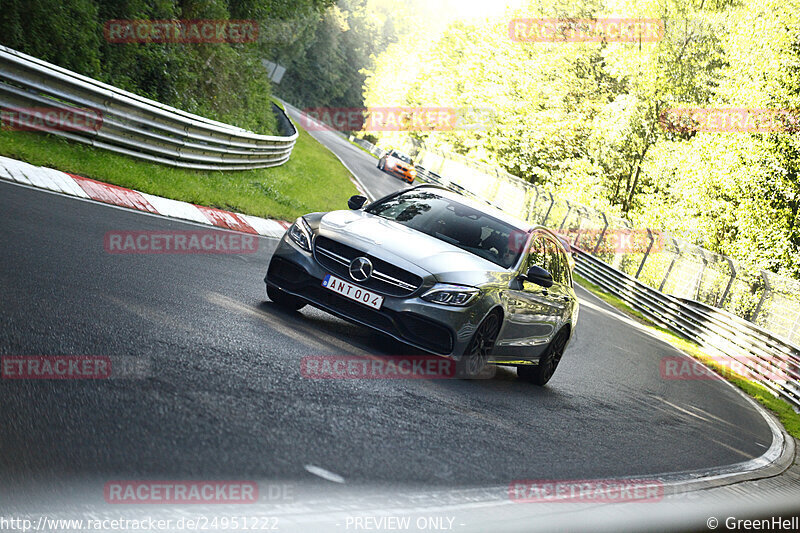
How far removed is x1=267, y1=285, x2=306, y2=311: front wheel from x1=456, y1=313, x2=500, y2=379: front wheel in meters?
1.75

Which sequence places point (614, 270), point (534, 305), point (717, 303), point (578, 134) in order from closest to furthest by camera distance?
point (534, 305), point (717, 303), point (614, 270), point (578, 134)

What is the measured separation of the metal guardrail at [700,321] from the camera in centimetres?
1798

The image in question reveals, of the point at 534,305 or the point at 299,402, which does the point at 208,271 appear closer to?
the point at 534,305

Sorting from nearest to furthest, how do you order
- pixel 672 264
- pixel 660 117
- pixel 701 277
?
pixel 701 277 → pixel 672 264 → pixel 660 117

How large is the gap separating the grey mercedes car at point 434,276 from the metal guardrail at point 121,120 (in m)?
6.13

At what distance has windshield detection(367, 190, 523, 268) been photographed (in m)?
8.49

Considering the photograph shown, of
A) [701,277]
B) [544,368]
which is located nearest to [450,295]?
[544,368]

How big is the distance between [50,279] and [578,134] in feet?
152

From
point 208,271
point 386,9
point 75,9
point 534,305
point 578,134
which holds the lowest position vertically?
point 208,271

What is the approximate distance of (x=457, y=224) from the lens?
8750 mm

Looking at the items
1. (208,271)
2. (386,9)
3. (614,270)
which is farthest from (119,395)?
(386,9)

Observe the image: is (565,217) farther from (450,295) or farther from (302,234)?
(450,295)

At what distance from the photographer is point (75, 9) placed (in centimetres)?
1630

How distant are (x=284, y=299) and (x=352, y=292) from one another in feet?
4.05
